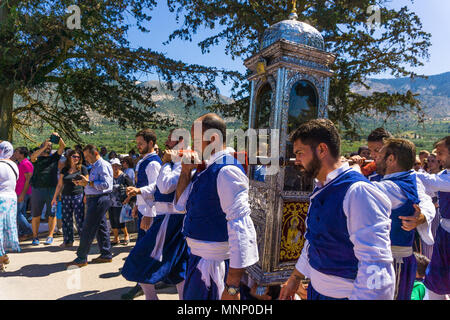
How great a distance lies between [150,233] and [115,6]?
8283 millimetres

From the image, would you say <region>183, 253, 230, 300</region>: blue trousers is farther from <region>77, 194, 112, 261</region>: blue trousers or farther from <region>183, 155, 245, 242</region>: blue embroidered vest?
<region>77, 194, 112, 261</region>: blue trousers

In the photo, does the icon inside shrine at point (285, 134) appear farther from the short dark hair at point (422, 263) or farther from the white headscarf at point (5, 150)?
the white headscarf at point (5, 150)

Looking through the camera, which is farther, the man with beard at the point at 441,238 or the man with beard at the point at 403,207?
the man with beard at the point at 441,238

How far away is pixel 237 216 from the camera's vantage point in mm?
1953

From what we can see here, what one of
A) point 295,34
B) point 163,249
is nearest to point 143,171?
point 163,249

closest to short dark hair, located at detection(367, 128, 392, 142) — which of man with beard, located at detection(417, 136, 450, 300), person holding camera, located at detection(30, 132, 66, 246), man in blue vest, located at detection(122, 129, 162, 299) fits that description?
man with beard, located at detection(417, 136, 450, 300)

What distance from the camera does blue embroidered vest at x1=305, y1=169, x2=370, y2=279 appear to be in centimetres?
152

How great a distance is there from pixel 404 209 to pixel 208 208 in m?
1.60

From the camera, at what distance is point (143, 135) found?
13.9ft

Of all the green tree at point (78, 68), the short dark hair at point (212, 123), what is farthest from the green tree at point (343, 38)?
the short dark hair at point (212, 123)

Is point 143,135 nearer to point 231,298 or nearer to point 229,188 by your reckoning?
point 229,188

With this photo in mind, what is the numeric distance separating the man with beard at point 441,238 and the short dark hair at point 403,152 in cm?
87

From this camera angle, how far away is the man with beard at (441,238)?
3.16 meters

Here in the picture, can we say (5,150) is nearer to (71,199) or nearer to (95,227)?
(71,199)
